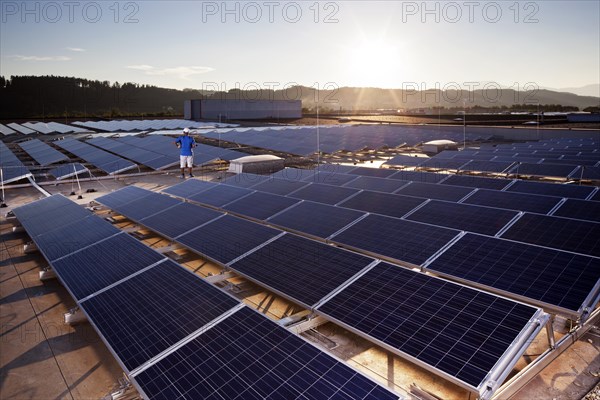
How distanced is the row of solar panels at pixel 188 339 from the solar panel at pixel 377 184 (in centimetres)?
914

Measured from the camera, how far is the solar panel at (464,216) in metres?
9.73

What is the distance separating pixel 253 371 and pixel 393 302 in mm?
2432

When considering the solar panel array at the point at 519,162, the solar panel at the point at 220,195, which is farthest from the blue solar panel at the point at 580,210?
the solar panel at the point at 220,195

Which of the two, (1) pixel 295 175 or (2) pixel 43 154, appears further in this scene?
(2) pixel 43 154

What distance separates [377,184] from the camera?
15672 mm

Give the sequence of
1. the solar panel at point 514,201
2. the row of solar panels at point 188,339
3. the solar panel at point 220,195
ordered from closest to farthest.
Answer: the row of solar panels at point 188,339, the solar panel at point 514,201, the solar panel at point 220,195

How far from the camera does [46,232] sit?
422 inches

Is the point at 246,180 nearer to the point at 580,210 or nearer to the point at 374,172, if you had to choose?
the point at 374,172

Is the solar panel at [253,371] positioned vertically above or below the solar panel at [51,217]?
below

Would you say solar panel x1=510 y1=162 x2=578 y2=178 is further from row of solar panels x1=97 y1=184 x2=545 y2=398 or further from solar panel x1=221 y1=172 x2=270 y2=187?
row of solar panels x1=97 y1=184 x2=545 y2=398

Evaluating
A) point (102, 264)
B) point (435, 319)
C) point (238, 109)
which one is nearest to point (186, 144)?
point (102, 264)

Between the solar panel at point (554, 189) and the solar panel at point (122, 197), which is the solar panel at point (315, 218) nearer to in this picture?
the solar panel at point (122, 197)

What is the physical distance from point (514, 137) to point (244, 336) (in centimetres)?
4920

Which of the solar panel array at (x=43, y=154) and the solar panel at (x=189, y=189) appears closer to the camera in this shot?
the solar panel at (x=189, y=189)
